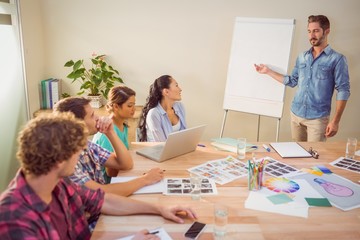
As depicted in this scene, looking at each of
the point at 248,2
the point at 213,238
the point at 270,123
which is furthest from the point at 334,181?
the point at 248,2

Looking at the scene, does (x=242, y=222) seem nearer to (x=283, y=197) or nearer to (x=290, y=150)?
(x=283, y=197)

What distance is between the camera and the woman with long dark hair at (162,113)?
8.76 feet

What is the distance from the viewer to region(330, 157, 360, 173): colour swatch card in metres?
2.05

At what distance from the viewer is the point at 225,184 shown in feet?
5.85

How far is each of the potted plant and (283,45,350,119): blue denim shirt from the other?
1882 mm

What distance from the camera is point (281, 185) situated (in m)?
1.78

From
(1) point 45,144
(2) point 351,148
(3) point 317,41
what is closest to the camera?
(1) point 45,144

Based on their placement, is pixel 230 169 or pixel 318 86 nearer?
pixel 230 169

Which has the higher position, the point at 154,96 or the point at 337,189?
the point at 154,96

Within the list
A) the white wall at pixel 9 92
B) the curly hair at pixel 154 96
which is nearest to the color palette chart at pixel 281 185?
the curly hair at pixel 154 96

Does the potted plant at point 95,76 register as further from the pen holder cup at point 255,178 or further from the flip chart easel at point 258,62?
the pen holder cup at point 255,178

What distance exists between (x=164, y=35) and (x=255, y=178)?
8.11 ft

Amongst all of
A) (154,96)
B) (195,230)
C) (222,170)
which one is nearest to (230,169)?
(222,170)

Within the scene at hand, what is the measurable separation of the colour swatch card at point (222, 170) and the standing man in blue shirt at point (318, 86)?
4.53ft
